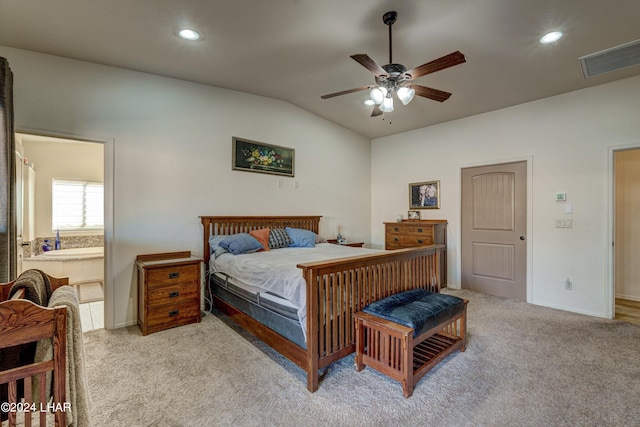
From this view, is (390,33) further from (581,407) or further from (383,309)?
(581,407)

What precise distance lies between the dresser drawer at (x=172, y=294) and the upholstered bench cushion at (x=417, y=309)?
2021mm

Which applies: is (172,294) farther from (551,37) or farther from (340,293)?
(551,37)

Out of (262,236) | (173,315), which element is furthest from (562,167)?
(173,315)

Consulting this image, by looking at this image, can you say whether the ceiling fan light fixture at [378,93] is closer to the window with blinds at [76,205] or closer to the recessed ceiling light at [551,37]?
the recessed ceiling light at [551,37]

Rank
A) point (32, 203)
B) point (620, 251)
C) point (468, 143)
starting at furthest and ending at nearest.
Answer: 1. point (32, 203)
2. point (468, 143)
3. point (620, 251)

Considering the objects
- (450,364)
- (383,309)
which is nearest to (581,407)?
(450,364)

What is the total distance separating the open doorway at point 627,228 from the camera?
164 inches

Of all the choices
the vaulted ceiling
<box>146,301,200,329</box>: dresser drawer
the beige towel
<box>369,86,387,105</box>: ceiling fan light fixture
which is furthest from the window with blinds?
<box>369,86,387,105</box>: ceiling fan light fixture

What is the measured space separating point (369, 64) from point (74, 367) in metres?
A: 2.49

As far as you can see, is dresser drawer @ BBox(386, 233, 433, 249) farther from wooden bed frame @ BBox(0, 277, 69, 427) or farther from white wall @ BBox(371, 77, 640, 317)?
wooden bed frame @ BBox(0, 277, 69, 427)

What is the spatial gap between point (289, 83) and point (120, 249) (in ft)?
9.34

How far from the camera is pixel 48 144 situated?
17.1 feet

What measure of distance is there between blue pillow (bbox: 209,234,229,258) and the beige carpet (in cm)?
94

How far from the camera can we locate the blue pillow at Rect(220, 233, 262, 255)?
3.51 metres
